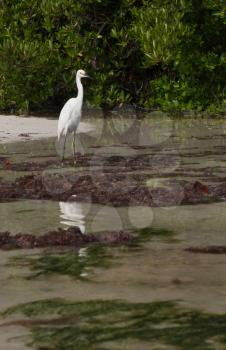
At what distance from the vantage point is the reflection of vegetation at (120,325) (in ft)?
16.5

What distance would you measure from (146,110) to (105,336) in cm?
2156

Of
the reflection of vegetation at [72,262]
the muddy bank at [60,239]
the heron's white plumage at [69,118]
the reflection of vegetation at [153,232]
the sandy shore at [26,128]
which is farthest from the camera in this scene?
the sandy shore at [26,128]

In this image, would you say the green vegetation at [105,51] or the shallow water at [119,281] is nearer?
the shallow water at [119,281]

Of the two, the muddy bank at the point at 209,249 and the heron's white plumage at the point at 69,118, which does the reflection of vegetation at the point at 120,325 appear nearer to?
the muddy bank at the point at 209,249

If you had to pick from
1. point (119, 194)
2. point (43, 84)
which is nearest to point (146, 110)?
point (43, 84)

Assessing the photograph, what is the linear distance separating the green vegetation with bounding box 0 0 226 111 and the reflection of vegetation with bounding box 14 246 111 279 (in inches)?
641

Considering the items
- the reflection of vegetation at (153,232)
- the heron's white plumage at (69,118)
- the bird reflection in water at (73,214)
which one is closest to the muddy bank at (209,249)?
the reflection of vegetation at (153,232)

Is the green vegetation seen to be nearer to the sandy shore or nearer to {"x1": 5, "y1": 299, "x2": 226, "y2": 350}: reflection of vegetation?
the sandy shore

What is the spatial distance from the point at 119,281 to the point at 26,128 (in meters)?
13.8

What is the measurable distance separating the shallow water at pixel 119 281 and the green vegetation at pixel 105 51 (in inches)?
519

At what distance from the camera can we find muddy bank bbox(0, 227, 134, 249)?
7707 millimetres

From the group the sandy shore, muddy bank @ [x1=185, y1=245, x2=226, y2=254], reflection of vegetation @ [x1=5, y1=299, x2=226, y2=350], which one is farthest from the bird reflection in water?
the sandy shore

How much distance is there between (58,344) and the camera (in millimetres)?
4988

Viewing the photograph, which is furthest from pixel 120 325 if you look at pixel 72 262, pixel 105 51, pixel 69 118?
pixel 105 51
